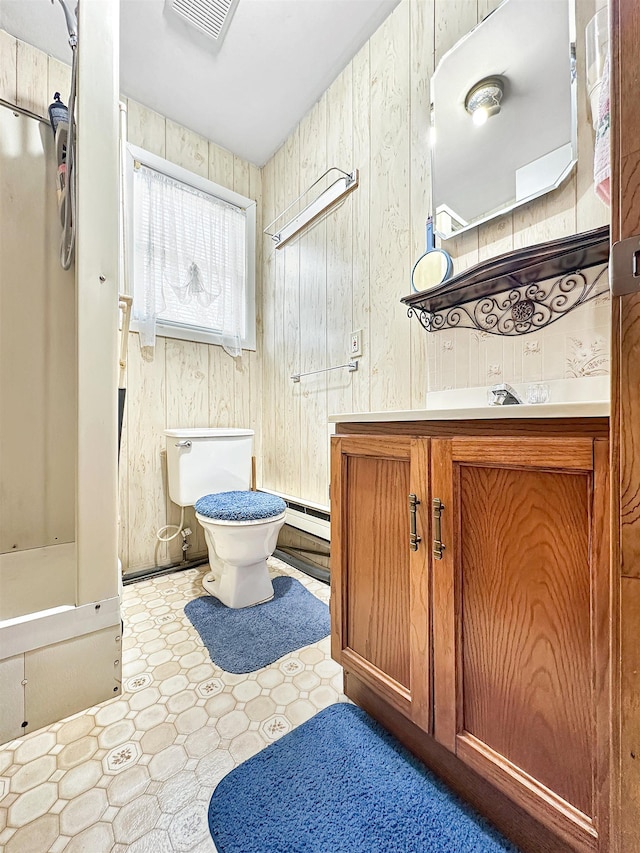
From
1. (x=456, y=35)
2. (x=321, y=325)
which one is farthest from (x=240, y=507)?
(x=456, y=35)

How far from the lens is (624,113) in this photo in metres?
0.39

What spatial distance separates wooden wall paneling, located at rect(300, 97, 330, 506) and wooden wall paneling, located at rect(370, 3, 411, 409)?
0.36 meters

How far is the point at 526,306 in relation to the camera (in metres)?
1.03

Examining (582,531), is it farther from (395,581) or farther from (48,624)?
(48,624)

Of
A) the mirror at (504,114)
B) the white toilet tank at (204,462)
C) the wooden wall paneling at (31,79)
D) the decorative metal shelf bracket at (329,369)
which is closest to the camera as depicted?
the mirror at (504,114)

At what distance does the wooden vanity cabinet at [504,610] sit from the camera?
524 millimetres

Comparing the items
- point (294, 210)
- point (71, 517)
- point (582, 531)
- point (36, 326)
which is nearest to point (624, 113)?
point (582, 531)

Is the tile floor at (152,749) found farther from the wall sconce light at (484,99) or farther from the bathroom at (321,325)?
the wall sconce light at (484,99)

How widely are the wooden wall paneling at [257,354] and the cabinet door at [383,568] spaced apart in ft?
4.66

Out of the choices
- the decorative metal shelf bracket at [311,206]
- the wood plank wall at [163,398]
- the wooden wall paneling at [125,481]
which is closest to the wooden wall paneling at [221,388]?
the wood plank wall at [163,398]

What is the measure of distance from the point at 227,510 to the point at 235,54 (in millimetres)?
2120

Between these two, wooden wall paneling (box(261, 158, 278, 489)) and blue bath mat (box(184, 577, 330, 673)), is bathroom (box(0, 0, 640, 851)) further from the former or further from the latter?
blue bath mat (box(184, 577, 330, 673))

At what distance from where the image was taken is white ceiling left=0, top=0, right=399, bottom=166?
4.79ft

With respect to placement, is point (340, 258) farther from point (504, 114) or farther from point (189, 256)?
point (189, 256)
